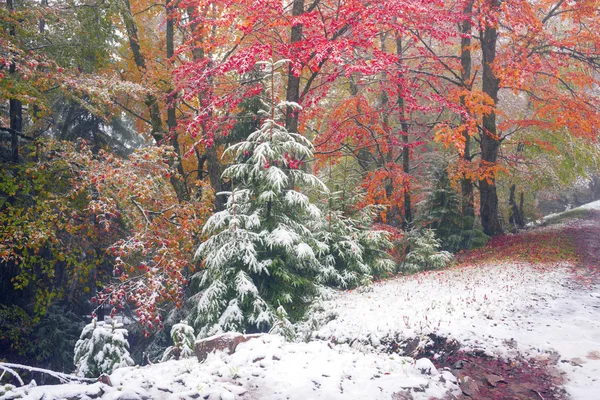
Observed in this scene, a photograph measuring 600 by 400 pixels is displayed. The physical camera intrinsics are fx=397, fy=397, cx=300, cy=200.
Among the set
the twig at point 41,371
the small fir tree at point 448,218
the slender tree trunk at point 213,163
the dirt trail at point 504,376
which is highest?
the slender tree trunk at point 213,163

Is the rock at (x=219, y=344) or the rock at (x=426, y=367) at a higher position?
the rock at (x=219, y=344)

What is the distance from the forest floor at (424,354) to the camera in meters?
4.20

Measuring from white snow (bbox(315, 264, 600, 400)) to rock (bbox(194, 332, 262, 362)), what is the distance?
228cm

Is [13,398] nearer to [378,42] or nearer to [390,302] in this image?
[390,302]

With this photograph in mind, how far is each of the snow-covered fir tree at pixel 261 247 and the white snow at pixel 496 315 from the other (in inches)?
42.3

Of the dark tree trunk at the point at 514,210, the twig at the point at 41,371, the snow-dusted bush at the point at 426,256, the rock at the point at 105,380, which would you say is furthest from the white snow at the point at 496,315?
the dark tree trunk at the point at 514,210

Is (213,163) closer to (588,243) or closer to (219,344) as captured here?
(219,344)

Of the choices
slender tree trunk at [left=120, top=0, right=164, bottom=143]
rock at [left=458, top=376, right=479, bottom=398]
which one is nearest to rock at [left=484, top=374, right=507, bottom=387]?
rock at [left=458, top=376, right=479, bottom=398]

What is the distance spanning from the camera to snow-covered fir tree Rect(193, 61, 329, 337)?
8.02 meters

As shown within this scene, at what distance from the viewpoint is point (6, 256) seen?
8250 mm

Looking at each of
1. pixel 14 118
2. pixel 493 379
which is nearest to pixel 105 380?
pixel 493 379

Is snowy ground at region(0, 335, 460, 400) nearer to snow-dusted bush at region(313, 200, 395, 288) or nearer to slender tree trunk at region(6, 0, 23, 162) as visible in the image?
snow-dusted bush at region(313, 200, 395, 288)

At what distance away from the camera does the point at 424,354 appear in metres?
5.77

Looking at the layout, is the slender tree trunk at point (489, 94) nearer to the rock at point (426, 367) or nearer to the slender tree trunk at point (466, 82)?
the slender tree trunk at point (466, 82)
